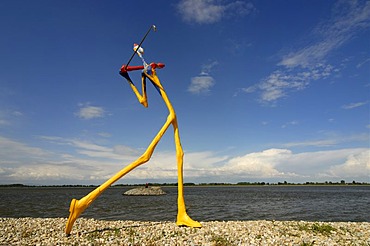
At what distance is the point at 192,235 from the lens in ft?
31.7

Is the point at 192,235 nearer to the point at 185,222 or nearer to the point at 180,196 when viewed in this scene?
the point at 185,222

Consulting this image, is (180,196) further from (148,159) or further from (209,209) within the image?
(209,209)

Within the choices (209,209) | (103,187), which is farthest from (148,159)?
(209,209)

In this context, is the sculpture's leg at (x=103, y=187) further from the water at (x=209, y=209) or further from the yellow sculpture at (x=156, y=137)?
the water at (x=209, y=209)

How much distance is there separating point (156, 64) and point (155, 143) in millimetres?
3164

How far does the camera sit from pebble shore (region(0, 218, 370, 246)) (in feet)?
30.1

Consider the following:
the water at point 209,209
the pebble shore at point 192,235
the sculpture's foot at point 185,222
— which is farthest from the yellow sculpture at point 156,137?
the water at point 209,209

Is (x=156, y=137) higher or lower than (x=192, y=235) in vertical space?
higher

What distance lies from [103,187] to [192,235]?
342cm

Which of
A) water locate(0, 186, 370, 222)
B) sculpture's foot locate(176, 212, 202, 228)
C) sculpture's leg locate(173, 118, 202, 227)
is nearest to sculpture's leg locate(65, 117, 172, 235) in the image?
sculpture's leg locate(173, 118, 202, 227)

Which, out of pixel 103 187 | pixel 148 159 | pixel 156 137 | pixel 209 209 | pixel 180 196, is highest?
pixel 156 137

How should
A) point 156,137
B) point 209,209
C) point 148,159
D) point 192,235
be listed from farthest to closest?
point 209,209 < point 156,137 < point 148,159 < point 192,235

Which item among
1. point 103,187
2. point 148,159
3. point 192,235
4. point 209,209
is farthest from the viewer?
point 209,209

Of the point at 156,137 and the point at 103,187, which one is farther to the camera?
the point at 156,137
